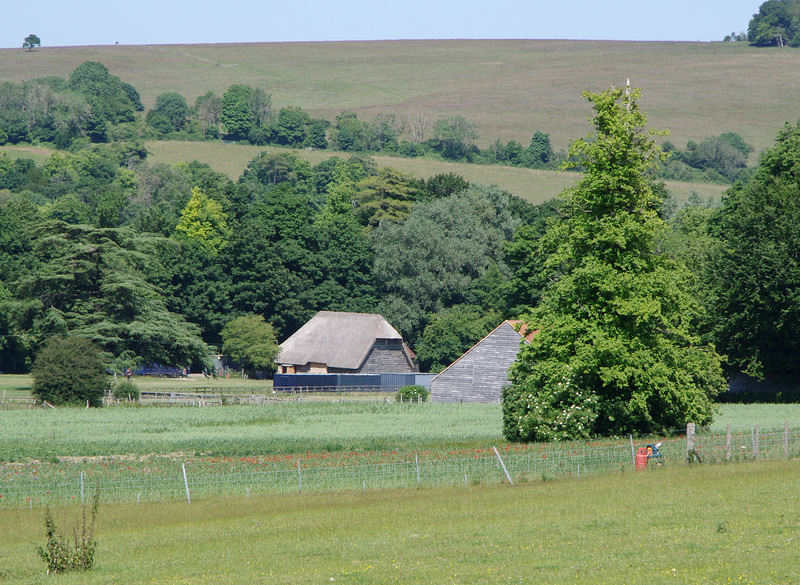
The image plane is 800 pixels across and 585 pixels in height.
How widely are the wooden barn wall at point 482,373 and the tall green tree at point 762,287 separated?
1456 cm

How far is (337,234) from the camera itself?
348ft

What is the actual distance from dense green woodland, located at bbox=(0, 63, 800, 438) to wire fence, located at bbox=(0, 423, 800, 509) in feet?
14.9

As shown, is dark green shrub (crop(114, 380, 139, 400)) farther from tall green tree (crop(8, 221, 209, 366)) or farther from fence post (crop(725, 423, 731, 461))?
fence post (crop(725, 423, 731, 461))

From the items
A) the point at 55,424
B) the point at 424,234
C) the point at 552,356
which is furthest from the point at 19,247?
the point at 552,356

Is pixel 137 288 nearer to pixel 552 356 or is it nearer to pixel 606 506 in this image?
pixel 552 356

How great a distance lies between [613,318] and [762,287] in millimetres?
28520

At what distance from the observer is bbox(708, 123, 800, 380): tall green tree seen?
56.6 meters

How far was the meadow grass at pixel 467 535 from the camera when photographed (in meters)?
15.1

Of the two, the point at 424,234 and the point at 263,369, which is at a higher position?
the point at 424,234

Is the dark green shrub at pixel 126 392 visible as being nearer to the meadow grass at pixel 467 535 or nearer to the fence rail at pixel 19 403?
the fence rail at pixel 19 403

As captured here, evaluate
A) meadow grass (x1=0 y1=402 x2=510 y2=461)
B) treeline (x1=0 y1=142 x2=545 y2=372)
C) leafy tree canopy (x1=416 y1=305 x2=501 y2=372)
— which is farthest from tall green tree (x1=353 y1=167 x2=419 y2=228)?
meadow grass (x1=0 y1=402 x2=510 y2=461)

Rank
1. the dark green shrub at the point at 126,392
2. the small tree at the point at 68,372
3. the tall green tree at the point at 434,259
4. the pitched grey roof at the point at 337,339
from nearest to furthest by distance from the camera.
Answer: the small tree at the point at 68,372 < the dark green shrub at the point at 126,392 < the pitched grey roof at the point at 337,339 < the tall green tree at the point at 434,259

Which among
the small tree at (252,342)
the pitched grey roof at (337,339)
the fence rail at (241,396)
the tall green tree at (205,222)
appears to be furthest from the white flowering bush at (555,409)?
the tall green tree at (205,222)

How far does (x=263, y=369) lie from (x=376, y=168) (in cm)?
9963
